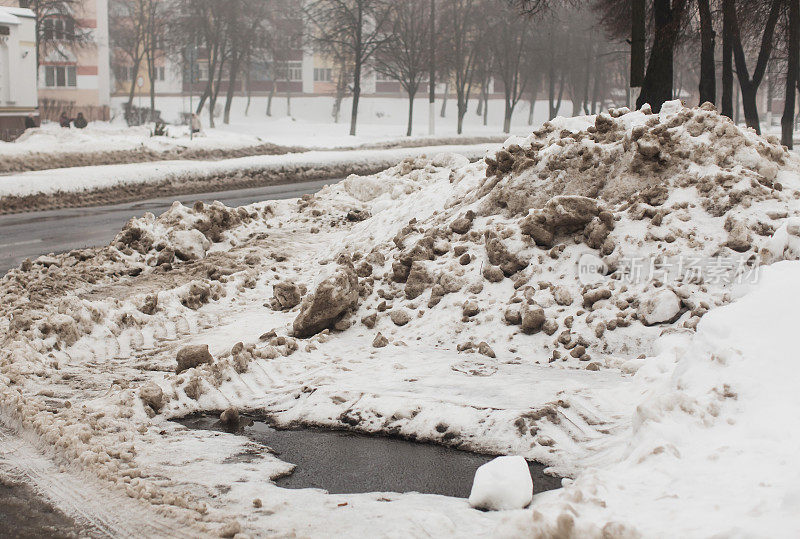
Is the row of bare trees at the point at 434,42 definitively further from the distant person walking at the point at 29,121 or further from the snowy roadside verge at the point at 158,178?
the snowy roadside verge at the point at 158,178

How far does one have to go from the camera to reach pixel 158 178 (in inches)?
796

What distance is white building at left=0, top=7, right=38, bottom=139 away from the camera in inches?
1116

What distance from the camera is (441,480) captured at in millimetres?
4656

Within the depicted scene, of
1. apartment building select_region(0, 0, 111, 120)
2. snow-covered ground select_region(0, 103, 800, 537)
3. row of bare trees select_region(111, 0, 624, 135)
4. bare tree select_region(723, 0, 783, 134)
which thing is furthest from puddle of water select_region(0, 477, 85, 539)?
apartment building select_region(0, 0, 111, 120)

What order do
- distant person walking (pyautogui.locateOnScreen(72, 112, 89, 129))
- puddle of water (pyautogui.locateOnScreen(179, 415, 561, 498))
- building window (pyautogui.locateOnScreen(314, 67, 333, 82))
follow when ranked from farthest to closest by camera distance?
building window (pyautogui.locateOnScreen(314, 67, 333, 82))
distant person walking (pyautogui.locateOnScreen(72, 112, 89, 129))
puddle of water (pyautogui.locateOnScreen(179, 415, 561, 498))

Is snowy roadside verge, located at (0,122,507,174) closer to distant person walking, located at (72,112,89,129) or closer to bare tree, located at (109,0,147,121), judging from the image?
distant person walking, located at (72,112,89,129)

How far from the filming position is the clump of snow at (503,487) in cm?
420

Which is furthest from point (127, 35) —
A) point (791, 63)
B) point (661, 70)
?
point (661, 70)

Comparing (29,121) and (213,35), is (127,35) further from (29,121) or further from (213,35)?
(29,121)

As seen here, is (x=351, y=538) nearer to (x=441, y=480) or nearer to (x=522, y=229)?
(x=441, y=480)

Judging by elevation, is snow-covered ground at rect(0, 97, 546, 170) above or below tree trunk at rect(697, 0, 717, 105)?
below

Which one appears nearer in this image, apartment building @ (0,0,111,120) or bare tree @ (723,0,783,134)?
bare tree @ (723,0,783,134)

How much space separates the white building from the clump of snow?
27239 mm

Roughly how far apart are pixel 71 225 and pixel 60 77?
42.9m
